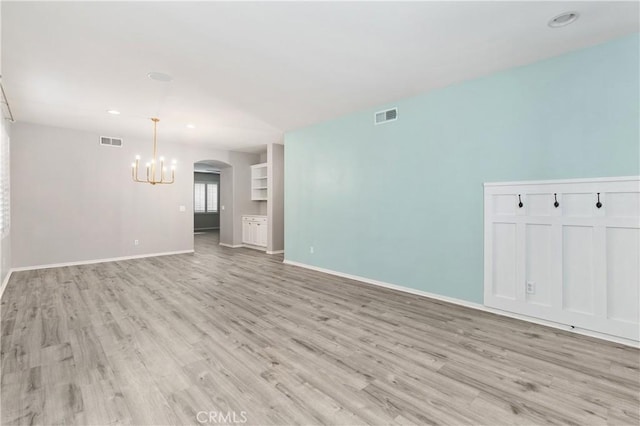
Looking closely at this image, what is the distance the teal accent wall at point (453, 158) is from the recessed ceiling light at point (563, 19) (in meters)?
0.63

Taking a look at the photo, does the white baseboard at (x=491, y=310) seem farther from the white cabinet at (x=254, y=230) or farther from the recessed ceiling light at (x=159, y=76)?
the recessed ceiling light at (x=159, y=76)

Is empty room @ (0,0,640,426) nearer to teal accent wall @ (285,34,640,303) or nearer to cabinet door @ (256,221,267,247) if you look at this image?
teal accent wall @ (285,34,640,303)

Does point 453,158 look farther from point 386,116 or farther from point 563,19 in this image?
point 563,19

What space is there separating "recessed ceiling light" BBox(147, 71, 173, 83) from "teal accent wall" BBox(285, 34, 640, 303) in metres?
2.78

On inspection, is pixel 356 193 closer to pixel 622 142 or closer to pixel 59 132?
pixel 622 142

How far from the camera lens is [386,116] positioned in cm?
458

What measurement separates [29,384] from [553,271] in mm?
4624

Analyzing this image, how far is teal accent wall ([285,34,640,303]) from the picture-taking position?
2.84 m

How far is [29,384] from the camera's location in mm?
2078

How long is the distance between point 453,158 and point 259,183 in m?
6.18

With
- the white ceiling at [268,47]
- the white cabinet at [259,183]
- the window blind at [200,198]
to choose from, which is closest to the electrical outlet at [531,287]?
the white ceiling at [268,47]

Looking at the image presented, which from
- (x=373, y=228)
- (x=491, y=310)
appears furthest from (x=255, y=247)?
(x=491, y=310)

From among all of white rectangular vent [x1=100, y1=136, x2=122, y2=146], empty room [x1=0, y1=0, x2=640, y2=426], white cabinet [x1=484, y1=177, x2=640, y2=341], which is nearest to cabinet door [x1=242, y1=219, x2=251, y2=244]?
empty room [x1=0, y1=0, x2=640, y2=426]

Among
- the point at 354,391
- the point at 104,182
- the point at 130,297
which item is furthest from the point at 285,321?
the point at 104,182
